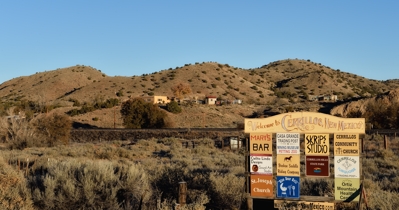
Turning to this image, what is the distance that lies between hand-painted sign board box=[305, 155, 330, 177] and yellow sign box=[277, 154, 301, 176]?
238mm

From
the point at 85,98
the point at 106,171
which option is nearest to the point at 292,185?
the point at 106,171

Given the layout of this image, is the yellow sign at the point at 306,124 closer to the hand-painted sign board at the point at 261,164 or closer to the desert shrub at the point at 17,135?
the hand-painted sign board at the point at 261,164

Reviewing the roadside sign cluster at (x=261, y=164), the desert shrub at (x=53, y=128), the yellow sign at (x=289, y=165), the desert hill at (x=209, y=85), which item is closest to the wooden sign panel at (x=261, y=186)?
the roadside sign cluster at (x=261, y=164)

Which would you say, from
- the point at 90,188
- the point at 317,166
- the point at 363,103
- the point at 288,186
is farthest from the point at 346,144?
the point at 363,103

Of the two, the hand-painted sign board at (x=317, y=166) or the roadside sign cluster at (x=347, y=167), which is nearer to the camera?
the roadside sign cluster at (x=347, y=167)

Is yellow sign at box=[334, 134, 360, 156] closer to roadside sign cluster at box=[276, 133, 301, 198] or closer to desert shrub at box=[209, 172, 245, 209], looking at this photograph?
roadside sign cluster at box=[276, 133, 301, 198]

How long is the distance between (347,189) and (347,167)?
49 centimetres

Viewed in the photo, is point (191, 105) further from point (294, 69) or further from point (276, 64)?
point (276, 64)

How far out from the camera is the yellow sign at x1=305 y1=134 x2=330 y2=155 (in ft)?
33.7

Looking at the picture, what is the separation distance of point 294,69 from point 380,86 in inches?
1142

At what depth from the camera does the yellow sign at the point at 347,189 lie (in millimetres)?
9956

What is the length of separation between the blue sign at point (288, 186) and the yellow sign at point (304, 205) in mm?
285

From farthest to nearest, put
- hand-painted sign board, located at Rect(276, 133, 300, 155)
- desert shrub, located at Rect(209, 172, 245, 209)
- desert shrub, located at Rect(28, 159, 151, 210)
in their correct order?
desert shrub, located at Rect(209, 172, 245, 209) → desert shrub, located at Rect(28, 159, 151, 210) → hand-painted sign board, located at Rect(276, 133, 300, 155)

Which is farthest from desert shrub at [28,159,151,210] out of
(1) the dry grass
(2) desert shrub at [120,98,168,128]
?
(2) desert shrub at [120,98,168,128]
